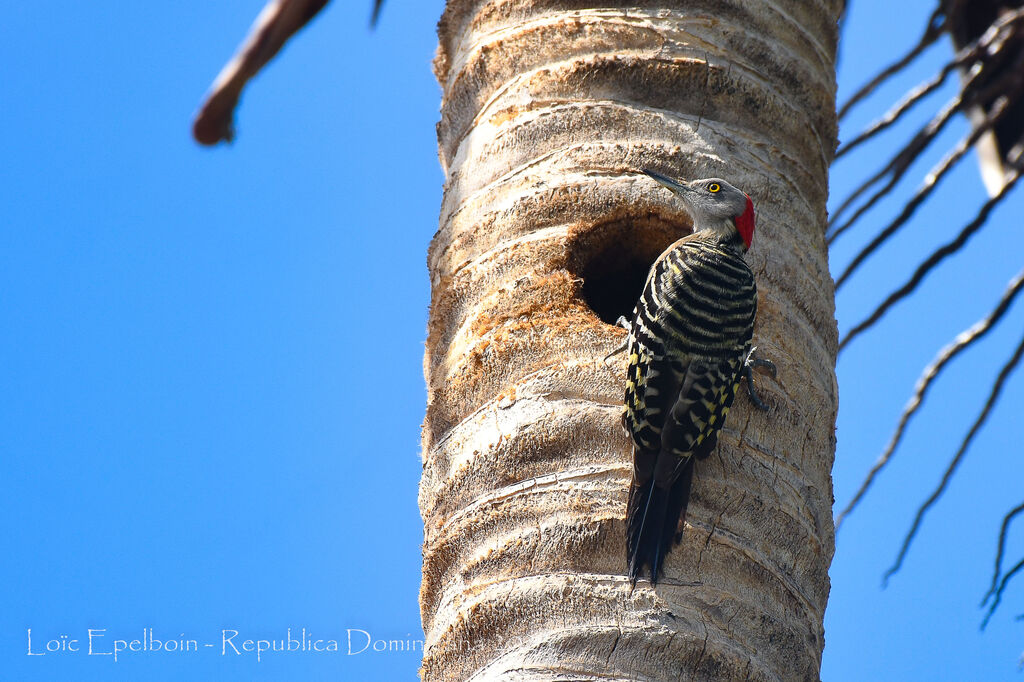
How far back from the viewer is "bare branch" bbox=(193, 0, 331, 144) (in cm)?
120

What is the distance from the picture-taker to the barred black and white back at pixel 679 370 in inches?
109

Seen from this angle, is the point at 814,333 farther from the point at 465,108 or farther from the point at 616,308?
the point at 465,108

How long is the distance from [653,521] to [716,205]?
1.52 m

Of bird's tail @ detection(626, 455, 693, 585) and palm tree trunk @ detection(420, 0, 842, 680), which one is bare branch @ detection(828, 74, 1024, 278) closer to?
palm tree trunk @ detection(420, 0, 842, 680)

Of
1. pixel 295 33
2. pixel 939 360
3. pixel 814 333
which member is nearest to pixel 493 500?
pixel 814 333

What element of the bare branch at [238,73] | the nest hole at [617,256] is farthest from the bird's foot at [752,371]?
the bare branch at [238,73]

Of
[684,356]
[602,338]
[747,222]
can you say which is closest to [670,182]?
[747,222]

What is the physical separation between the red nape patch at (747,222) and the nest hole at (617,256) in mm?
170

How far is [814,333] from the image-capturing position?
3.44 metres

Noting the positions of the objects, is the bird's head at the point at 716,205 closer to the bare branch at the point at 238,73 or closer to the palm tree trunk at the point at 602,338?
the palm tree trunk at the point at 602,338

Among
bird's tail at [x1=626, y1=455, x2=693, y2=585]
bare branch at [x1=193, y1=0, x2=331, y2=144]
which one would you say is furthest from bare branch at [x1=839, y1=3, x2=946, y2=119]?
bare branch at [x1=193, y1=0, x2=331, y2=144]

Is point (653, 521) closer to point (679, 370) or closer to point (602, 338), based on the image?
point (602, 338)

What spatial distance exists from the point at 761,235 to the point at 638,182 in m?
0.39

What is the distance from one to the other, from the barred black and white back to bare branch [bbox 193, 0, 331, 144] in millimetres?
1707
